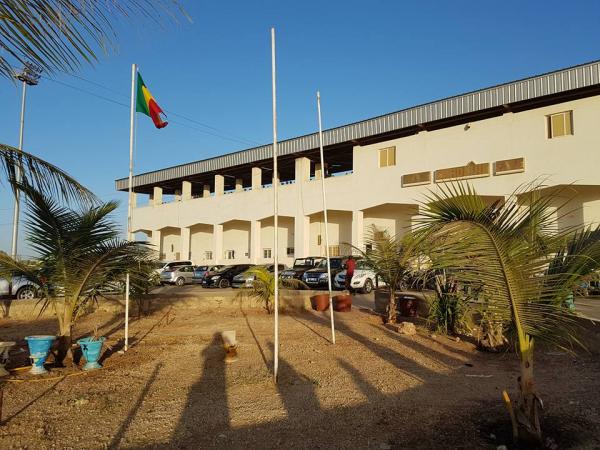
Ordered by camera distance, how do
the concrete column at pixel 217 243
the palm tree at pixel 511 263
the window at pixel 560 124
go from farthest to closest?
the concrete column at pixel 217 243 < the window at pixel 560 124 < the palm tree at pixel 511 263

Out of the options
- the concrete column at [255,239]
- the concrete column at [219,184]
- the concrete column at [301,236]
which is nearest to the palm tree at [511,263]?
the concrete column at [301,236]

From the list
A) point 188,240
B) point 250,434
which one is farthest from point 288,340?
point 188,240

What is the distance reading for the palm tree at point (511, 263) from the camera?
4.12 m

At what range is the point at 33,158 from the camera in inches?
179

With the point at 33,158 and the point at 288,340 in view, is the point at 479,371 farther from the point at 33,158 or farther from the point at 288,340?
the point at 33,158

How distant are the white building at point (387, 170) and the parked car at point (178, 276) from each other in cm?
540

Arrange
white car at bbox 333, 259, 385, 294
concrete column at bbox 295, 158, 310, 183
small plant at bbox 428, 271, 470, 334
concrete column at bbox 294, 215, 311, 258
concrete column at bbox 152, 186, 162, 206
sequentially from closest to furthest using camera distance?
1. small plant at bbox 428, 271, 470, 334
2. white car at bbox 333, 259, 385, 294
3. concrete column at bbox 294, 215, 311, 258
4. concrete column at bbox 295, 158, 310, 183
5. concrete column at bbox 152, 186, 162, 206

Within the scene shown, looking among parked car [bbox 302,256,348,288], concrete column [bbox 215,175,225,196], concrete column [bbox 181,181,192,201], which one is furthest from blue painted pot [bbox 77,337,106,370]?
concrete column [bbox 181,181,192,201]

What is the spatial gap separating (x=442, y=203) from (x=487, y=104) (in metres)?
21.8

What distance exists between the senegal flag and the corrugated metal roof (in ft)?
60.3

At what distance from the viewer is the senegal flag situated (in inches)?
378

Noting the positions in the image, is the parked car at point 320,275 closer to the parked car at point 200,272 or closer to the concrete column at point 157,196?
the parked car at point 200,272

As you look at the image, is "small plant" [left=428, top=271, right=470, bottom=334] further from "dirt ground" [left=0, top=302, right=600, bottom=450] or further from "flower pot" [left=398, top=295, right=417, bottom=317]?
"flower pot" [left=398, top=295, right=417, bottom=317]

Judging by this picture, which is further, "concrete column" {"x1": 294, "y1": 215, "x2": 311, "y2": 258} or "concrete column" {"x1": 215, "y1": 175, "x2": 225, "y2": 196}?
"concrete column" {"x1": 215, "y1": 175, "x2": 225, "y2": 196}
